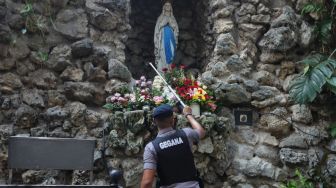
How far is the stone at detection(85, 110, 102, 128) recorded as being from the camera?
450cm

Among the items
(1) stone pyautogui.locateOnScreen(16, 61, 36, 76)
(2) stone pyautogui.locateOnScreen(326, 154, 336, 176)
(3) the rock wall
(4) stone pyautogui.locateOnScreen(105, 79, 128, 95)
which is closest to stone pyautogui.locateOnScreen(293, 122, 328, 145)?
(3) the rock wall

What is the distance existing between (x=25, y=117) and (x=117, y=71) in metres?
1.22

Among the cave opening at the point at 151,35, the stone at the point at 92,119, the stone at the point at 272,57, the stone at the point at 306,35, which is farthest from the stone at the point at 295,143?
the stone at the point at 92,119

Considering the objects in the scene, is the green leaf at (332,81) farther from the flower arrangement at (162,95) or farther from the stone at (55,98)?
the stone at (55,98)

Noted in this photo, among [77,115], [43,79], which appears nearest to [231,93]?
[77,115]

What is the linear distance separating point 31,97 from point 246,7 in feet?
10.1

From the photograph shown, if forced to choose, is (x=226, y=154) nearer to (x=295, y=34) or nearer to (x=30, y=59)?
(x=295, y=34)

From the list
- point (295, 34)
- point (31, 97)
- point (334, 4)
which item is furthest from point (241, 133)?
point (31, 97)

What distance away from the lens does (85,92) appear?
15.5 ft

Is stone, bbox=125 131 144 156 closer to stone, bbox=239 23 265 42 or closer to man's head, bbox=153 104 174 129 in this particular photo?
man's head, bbox=153 104 174 129

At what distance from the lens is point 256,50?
539cm

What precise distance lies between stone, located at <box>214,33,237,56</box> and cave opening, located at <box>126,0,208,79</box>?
1.00 metres

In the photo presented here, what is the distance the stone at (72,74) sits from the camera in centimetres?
477

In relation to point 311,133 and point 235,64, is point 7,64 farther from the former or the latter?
point 311,133
